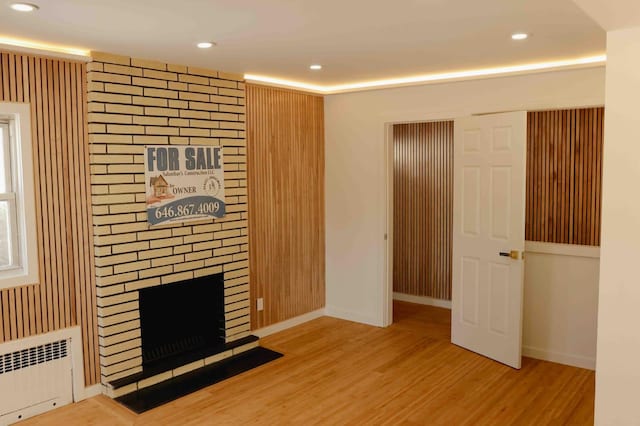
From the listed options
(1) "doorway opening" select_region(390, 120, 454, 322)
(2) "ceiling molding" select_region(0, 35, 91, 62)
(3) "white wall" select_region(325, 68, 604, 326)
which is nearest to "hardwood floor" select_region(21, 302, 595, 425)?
(3) "white wall" select_region(325, 68, 604, 326)

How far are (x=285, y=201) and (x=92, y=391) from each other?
2.41 m

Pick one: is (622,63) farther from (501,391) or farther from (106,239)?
(106,239)

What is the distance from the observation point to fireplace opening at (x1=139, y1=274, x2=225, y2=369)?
4.14 meters

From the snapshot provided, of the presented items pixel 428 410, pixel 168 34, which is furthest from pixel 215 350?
pixel 168 34

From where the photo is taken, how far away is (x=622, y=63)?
1813mm

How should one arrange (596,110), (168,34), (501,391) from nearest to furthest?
(168,34) → (501,391) → (596,110)

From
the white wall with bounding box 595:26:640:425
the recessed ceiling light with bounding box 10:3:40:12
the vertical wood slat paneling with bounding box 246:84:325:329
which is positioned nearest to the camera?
the white wall with bounding box 595:26:640:425

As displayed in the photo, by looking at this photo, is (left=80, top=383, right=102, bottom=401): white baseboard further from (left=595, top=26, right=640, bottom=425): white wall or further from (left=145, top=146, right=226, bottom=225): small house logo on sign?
(left=595, top=26, right=640, bottom=425): white wall

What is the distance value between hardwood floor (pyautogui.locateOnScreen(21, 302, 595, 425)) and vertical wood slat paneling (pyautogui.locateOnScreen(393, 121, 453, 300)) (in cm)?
145

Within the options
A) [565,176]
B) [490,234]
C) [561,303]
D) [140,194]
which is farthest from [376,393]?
[565,176]

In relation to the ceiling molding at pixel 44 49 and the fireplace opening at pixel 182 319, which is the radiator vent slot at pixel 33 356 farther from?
the ceiling molding at pixel 44 49

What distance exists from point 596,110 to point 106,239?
395 cm

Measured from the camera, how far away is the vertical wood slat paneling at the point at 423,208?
6141mm

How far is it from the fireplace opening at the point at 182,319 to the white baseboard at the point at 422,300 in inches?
107
